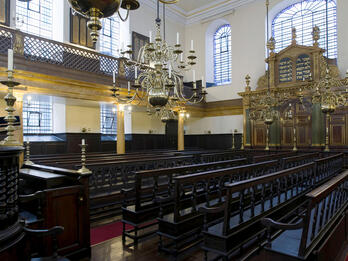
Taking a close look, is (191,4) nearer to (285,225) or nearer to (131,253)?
(131,253)

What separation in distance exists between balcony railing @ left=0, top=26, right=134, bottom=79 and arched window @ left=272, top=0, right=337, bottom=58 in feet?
27.5

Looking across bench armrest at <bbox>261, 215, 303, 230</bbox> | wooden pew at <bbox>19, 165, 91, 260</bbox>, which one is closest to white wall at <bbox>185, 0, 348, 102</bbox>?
wooden pew at <bbox>19, 165, 91, 260</bbox>

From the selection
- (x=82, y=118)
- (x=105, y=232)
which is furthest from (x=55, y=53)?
(x=105, y=232)

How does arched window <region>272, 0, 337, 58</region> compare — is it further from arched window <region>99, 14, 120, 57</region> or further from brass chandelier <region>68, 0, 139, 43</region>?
brass chandelier <region>68, 0, 139, 43</region>

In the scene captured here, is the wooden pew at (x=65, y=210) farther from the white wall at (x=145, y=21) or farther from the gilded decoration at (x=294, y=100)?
the white wall at (x=145, y=21)

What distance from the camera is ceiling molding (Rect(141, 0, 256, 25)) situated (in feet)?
48.0

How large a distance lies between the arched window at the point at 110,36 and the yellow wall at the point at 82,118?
10.1 ft

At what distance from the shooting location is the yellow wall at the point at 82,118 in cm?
1199

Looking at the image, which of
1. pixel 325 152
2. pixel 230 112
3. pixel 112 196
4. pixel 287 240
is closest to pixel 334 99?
pixel 325 152

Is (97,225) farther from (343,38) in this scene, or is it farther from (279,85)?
(343,38)

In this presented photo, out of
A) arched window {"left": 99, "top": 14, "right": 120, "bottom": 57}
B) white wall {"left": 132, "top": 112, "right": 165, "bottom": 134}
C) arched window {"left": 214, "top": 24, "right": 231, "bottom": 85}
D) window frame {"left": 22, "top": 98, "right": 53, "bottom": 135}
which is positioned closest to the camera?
window frame {"left": 22, "top": 98, "right": 53, "bottom": 135}

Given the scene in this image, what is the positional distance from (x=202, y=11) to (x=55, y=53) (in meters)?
10.1

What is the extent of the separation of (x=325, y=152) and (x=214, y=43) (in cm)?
934

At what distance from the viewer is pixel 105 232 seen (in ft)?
14.2
